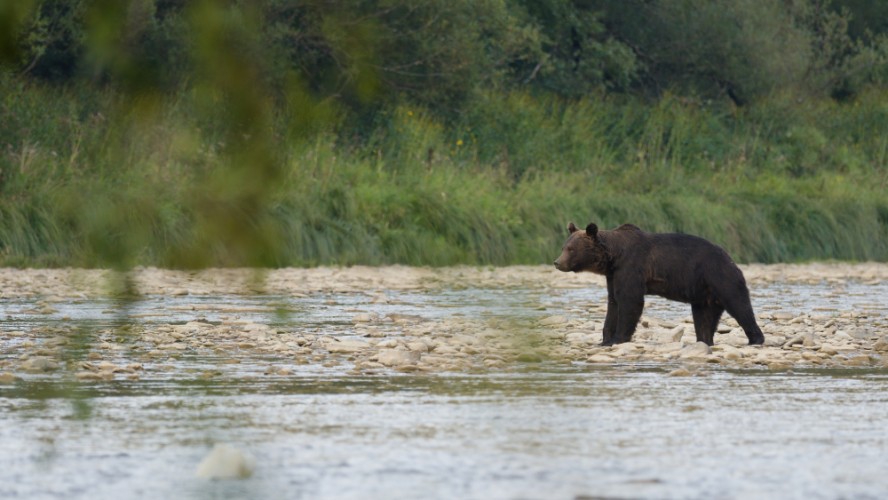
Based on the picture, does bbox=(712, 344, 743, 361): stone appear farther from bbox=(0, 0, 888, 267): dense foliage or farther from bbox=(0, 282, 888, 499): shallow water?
bbox=(0, 0, 888, 267): dense foliage

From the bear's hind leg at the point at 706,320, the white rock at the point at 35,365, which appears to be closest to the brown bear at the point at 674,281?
the bear's hind leg at the point at 706,320

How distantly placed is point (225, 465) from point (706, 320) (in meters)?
5.29

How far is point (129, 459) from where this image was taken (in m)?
3.97

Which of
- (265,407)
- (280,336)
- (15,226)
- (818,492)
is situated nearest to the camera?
(818,492)

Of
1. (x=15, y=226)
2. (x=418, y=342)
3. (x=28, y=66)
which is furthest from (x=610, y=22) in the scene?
(x=28, y=66)

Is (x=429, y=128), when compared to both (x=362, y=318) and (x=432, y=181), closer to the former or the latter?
(x=362, y=318)

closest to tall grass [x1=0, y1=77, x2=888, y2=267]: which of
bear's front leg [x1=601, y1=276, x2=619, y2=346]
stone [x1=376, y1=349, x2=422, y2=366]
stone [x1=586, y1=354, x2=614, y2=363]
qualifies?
stone [x1=376, y1=349, x2=422, y2=366]

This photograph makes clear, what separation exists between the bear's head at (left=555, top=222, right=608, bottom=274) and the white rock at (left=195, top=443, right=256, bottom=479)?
528 cm

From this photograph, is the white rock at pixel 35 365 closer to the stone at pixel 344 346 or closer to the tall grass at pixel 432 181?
the tall grass at pixel 432 181

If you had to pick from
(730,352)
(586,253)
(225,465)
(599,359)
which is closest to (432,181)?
(586,253)

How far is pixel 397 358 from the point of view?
22.8ft

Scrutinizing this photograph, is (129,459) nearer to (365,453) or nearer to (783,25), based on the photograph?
(365,453)

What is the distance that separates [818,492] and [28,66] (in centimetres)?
248

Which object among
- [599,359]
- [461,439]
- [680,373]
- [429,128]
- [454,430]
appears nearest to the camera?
[461,439]
